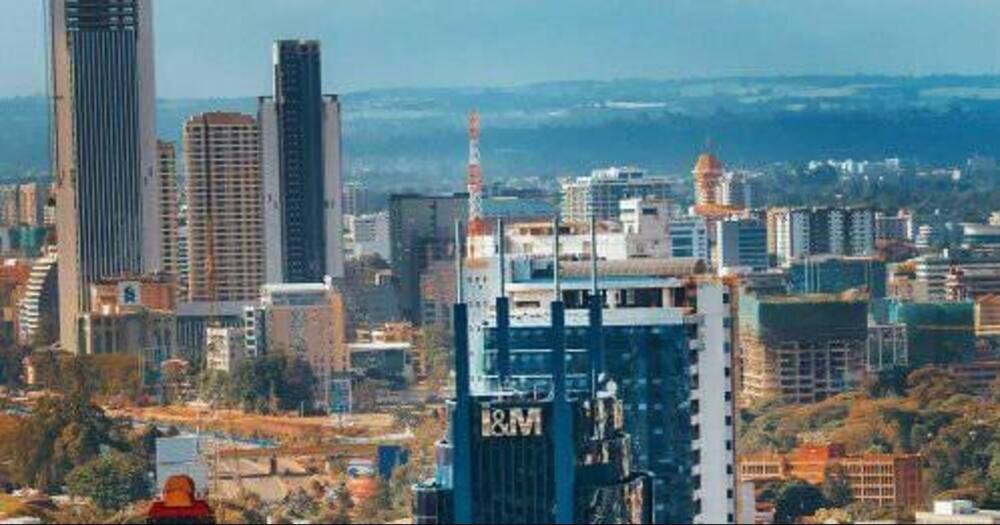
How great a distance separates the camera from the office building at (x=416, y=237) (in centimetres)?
5022

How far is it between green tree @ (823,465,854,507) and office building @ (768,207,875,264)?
16.2m

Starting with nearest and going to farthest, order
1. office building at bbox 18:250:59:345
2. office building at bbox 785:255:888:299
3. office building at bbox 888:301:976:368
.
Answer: office building at bbox 888:301:976:368 < office building at bbox 18:250:59:345 < office building at bbox 785:255:888:299

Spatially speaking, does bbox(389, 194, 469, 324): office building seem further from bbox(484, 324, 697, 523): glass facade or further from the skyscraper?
bbox(484, 324, 697, 523): glass facade

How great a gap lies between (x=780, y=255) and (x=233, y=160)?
25.3 feet

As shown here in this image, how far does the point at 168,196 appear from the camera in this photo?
190 feet

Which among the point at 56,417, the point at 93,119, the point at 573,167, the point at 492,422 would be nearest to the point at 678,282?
the point at 492,422

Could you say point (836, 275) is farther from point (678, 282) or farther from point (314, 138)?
point (678, 282)

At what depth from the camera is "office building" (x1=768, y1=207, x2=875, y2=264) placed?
5519 centimetres

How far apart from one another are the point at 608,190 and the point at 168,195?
10247 millimetres

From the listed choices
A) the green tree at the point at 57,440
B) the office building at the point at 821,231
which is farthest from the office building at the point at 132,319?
the office building at the point at 821,231

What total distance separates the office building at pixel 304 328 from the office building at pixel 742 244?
13.1 ft

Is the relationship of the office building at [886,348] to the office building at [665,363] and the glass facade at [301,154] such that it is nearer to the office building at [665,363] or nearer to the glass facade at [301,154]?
the glass facade at [301,154]

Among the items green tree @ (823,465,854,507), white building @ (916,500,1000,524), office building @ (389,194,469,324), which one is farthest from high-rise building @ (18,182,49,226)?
white building @ (916,500,1000,524)

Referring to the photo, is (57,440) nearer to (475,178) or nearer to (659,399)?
(475,178)
